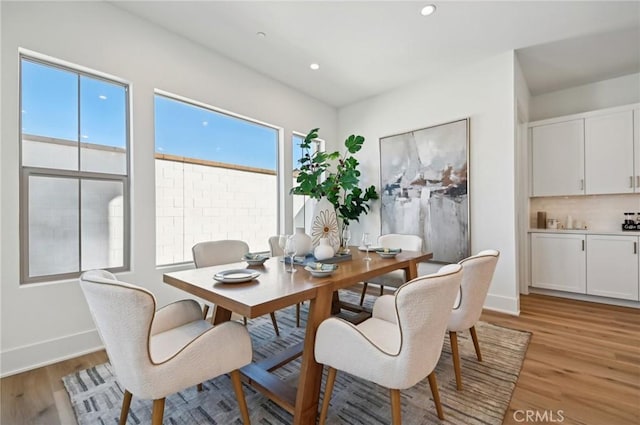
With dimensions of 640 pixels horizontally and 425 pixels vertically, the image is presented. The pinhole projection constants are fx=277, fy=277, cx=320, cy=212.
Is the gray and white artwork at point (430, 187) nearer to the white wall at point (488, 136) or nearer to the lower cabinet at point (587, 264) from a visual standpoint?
the white wall at point (488, 136)

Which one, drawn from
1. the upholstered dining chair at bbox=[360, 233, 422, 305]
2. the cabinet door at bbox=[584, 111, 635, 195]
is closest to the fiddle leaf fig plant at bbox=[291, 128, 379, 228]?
the upholstered dining chair at bbox=[360, 233, 422, 305]

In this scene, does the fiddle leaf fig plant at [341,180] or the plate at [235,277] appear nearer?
the plate at [235,277]

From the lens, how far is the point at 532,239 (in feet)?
13.0

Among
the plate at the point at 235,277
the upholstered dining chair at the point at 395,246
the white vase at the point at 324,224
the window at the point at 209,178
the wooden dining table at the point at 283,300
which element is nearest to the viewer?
the wooden dining table at the point at 283,300

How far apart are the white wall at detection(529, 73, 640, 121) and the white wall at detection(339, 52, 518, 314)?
1.59 metres

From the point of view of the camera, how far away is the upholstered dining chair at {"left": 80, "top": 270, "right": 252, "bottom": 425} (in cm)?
107

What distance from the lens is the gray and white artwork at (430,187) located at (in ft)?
11.7

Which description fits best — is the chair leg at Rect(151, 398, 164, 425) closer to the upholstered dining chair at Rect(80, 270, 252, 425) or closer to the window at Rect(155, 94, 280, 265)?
the upholstered dining chair at Rect(80, 270, 252, 425)

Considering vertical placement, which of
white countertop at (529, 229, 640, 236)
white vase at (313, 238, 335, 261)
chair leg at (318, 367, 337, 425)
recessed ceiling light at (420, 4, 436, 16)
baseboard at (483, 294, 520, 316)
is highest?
recessed ceiling light at (420, 4, 436, 16)

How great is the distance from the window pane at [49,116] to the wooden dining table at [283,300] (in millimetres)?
1601

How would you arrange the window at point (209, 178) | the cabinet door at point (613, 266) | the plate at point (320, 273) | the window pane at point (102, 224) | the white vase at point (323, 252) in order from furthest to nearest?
the cabinet door at point (613, 266) < the window at point (209, 178) < the window pane at point (102, 224) < the white vase at point (323, 252) < the plate at point (320, 273)

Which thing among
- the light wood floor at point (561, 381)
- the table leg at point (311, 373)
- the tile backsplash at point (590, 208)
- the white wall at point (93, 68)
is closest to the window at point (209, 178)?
the white wall at point (93, 68)

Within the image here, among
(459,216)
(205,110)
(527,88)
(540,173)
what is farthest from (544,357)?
(205,110)

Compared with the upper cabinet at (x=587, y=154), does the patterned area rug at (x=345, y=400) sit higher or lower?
lower
